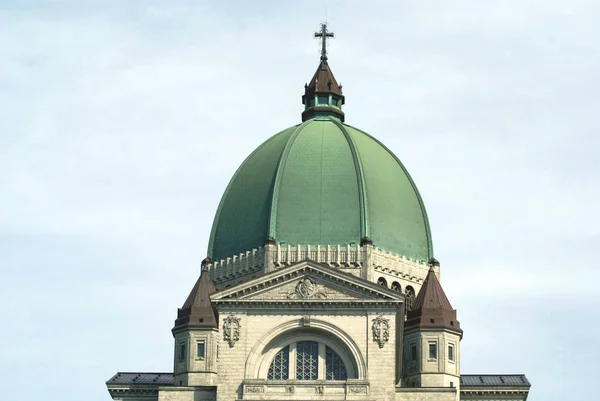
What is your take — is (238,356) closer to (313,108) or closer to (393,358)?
(393,358)

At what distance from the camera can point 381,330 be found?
9088 centimetres

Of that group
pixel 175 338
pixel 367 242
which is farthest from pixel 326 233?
pixel 175 338

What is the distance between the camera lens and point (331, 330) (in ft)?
298

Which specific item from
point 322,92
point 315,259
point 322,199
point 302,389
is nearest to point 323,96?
point 322,92

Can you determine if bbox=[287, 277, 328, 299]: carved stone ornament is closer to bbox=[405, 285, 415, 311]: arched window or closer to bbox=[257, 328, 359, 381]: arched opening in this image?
bbox=[257, 328, 359, 381]: arched opening

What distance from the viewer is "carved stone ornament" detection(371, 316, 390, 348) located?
297ft

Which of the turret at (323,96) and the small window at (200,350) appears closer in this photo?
the small window at (200,350)

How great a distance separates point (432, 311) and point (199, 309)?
13.8 metres

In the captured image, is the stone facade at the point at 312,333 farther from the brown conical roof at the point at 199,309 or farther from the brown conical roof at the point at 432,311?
the brown conical roof at the point at 199,309

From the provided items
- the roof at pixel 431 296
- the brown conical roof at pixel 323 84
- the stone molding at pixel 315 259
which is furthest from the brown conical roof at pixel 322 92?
the roof at pixel 431 296

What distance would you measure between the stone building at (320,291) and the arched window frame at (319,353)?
0.05 metres

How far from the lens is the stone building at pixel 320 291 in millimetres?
90750

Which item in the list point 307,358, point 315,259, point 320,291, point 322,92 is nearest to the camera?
point 307,358

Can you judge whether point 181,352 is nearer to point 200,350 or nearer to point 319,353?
point 200,350
